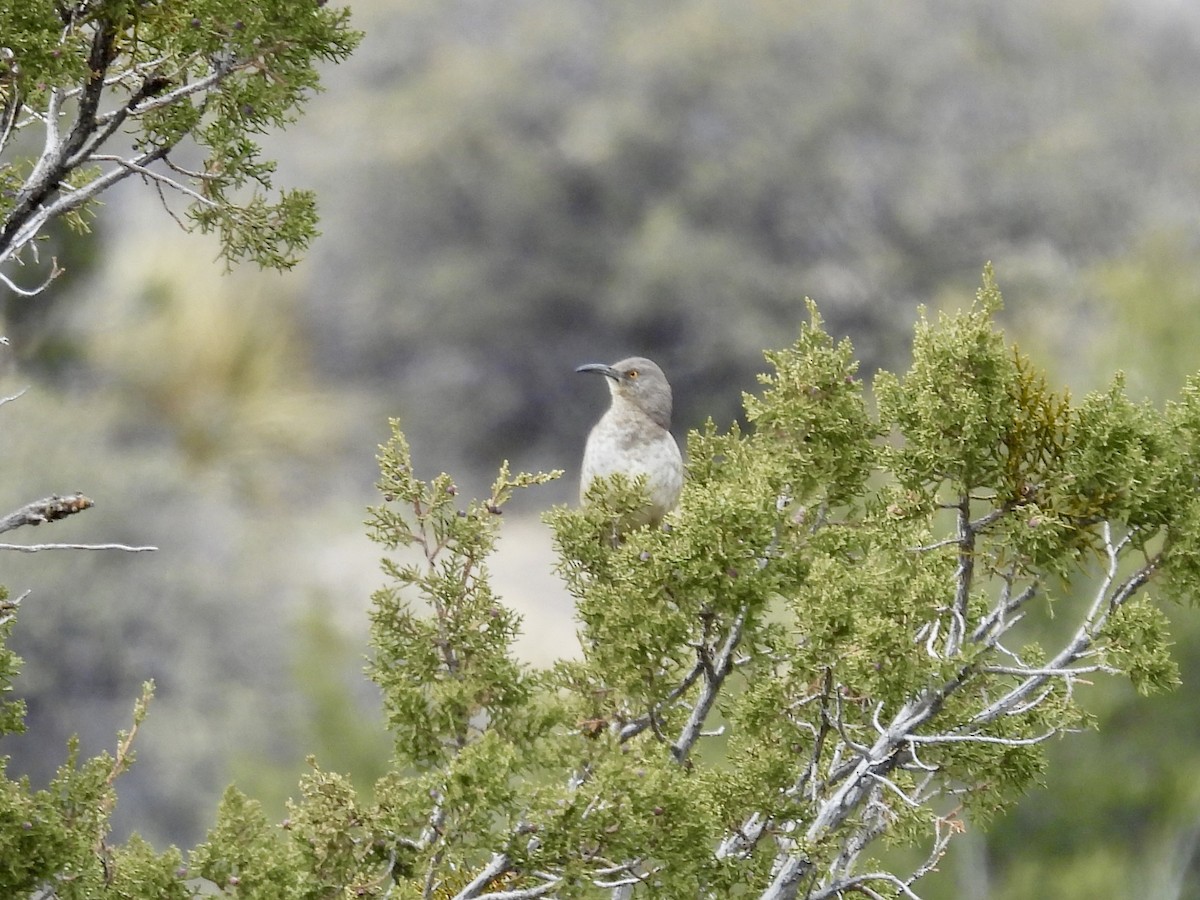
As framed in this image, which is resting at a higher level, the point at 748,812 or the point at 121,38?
the point at 121,38

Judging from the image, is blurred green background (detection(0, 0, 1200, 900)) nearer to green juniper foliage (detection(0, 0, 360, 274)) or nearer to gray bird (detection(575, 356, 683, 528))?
gray bird (detection(575, 356, 683, 528))

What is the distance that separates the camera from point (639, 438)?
6434mm

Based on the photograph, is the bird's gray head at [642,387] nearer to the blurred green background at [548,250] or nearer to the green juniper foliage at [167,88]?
the green juniper foliage at [167,88]

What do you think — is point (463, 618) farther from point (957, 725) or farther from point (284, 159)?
point (284, 159)

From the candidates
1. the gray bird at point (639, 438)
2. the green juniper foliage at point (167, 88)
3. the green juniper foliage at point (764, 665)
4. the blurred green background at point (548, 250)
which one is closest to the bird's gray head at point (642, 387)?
the gray bird at point (639, 438)

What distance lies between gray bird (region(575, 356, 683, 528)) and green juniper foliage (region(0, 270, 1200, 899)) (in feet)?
5.40

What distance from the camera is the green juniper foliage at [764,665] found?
12.5ft

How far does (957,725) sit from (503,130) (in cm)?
2790

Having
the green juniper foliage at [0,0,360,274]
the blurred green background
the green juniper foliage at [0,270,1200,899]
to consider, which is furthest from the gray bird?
the blurred green background

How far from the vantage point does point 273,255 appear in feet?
14.3

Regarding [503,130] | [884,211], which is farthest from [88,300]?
[884,211]

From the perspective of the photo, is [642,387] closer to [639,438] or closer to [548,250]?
[639,438]

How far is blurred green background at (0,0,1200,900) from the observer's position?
22125 millimetres

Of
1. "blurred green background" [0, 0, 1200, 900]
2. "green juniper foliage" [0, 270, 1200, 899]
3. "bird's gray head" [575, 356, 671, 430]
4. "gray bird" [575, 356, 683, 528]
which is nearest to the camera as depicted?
"green juniper foliage" [0, 270, 1200, 899]
